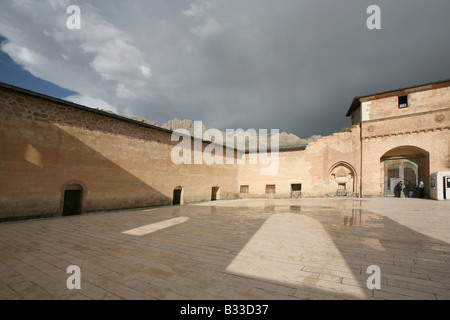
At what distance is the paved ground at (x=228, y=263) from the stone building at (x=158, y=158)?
11.6 ft

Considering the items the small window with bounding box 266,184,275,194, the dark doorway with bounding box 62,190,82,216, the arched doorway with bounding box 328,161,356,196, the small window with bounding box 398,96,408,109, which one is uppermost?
the small window with bounding box 398,96,408,109

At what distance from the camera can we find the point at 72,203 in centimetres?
1005

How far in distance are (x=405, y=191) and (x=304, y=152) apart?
1159 cm

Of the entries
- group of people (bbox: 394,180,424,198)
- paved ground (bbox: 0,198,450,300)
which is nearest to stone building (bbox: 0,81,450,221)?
group of people (bbox: 394,180,424,198)

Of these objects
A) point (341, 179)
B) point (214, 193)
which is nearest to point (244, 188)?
point (214, 193)

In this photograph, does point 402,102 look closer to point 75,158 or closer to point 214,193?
point 214,193

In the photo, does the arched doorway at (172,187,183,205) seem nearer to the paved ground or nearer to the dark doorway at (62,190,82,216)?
the dark doorway at (62,190,82,216)

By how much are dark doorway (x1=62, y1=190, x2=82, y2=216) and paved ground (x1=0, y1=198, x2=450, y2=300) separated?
4029mm

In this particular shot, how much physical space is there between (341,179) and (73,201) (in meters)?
21.1

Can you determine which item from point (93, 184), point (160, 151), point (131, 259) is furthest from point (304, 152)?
point (131, 259)

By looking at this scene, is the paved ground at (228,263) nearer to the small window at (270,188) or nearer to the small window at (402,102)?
the small window at (270,188)

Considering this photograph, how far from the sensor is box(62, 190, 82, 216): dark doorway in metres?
9.98
